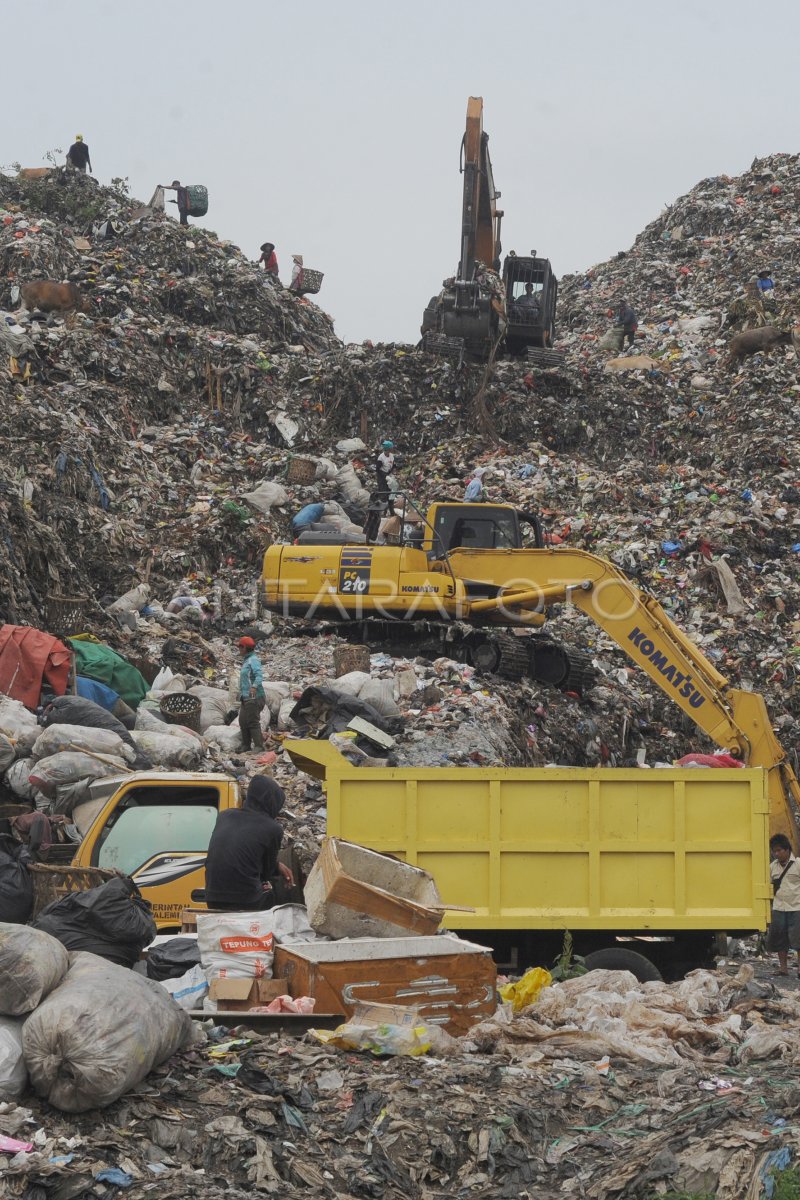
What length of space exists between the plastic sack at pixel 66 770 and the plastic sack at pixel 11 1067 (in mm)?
4310

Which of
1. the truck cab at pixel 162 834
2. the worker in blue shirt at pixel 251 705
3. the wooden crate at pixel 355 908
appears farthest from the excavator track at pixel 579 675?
the wooden crate at pixel 355 908

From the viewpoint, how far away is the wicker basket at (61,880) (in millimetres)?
6125

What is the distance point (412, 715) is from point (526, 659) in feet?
6.72

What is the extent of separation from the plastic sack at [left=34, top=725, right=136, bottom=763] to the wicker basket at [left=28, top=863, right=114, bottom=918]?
2799 millimetres

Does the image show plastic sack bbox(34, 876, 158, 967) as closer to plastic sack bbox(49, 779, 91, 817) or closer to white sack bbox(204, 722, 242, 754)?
plastic sack bbox(49, 779, 91, 817)

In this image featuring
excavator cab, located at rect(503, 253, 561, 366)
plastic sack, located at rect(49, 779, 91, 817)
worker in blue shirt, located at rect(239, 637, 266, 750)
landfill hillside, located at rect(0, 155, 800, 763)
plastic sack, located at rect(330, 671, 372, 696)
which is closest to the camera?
plastic sack, located at rect(49, 779, 91, 817)

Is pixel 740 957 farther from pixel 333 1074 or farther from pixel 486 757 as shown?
pixel 333 1074

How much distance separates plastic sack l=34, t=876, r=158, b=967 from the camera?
533 cm

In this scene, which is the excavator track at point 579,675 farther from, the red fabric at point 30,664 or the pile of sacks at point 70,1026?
the pile of sacks at point 70,1026

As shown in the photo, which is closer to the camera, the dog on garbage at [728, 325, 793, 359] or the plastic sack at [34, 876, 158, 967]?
the plastic sack at [34, 876, 158, 967]

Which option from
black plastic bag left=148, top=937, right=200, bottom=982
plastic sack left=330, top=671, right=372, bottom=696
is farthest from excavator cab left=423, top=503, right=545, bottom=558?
black plastic bag left=148, top=937, right=200, bottom=982

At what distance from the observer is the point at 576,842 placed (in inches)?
289

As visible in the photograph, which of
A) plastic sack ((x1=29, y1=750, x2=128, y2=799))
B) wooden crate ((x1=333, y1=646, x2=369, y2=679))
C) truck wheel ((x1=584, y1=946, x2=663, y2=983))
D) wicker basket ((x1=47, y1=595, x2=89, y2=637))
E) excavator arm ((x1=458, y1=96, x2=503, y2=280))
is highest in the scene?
excavator arm ((x1=458, y1=96, x2=503, y2=280))

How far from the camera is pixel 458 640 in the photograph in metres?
14.8
